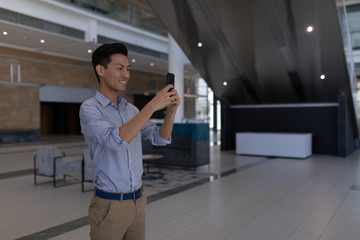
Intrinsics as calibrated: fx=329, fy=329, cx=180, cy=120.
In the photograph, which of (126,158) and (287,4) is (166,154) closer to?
(287,4)

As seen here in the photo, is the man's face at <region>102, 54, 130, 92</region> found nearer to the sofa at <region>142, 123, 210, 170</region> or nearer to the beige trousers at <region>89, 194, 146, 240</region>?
the beige trousers at <region>89, 194, 146, 240</region>

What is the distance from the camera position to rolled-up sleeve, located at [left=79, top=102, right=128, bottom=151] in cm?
143

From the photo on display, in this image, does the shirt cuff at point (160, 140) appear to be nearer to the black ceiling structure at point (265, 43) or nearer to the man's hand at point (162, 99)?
the man's hand at point (162, 99)

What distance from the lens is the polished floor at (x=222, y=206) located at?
405cm

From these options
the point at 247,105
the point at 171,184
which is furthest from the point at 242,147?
the point at 171,184

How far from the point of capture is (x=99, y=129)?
4.84 ft

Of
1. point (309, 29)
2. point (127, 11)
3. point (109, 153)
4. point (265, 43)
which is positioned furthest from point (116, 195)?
point (127, 11)

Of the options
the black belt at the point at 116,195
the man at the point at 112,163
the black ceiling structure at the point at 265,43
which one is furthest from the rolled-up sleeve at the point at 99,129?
the black ceiling structure at the point at 265,43

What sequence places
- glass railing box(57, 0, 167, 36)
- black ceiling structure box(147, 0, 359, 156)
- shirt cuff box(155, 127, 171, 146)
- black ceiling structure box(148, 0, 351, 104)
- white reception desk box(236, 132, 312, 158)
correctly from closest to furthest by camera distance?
1. shirt cuff box(155, 127, 171, 146)
2. black ceiling structure box(148, 0, 351, 104)
3. black ceiling structure box(147, 0, 359, 156)
4. white reception desk box(236, 132, 312, 158)
5. glass railing box(57, 0, 167, 36)

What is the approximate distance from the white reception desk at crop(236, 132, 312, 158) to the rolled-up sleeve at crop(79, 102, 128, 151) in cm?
1003

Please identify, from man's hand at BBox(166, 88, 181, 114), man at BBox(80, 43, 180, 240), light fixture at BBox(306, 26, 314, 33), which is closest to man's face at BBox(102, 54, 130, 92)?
man at BBox(80, 43, 180, 240)

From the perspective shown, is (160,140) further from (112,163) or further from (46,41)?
(46,41)

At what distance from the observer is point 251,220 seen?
4.53 m

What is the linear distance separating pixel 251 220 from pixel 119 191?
334cm
